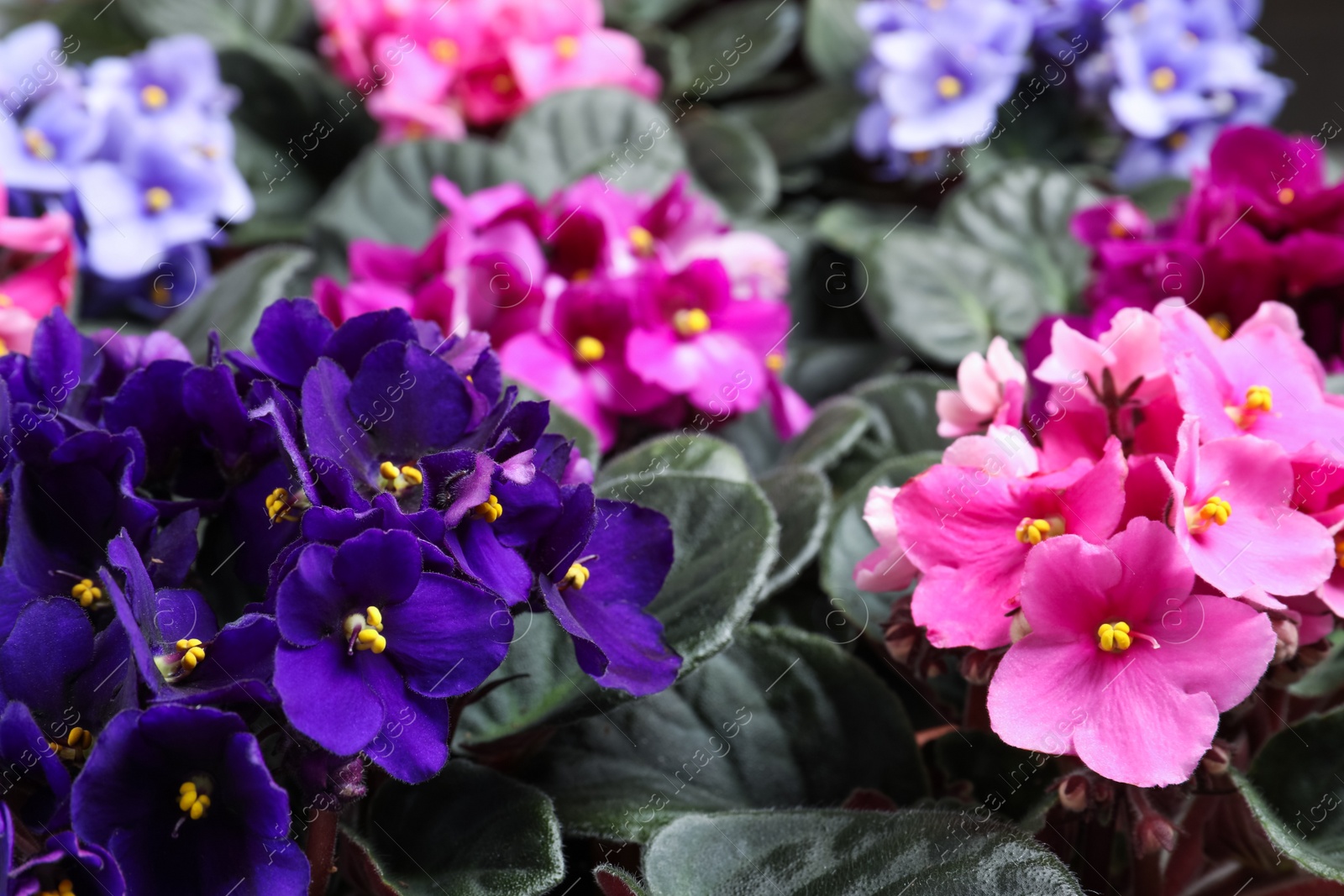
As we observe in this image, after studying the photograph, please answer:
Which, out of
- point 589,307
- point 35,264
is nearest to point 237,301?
point 35,264

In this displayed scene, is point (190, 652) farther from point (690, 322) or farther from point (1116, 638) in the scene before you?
point (690, 322)

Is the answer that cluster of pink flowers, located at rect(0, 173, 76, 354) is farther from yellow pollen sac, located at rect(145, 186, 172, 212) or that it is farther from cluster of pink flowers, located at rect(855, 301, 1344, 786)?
cluster of pink flowers, located at rect(855, 301, 1344, 786)

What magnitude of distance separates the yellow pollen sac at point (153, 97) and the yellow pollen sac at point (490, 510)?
84 centimetres

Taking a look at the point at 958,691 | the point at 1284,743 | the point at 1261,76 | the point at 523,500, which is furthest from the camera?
the point at 1261,76

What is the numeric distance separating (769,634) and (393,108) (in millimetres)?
825

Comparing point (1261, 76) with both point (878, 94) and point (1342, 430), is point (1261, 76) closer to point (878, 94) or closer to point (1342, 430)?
point (878, 94)

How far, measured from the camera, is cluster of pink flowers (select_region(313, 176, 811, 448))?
84 centimetres

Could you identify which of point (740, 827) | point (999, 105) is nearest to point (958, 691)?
point (740, 827)

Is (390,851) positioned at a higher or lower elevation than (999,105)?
higher

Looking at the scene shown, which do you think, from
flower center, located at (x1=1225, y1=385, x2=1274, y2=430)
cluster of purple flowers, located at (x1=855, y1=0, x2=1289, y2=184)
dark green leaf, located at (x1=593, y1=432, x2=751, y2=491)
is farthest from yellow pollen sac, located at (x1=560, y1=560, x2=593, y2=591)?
cluster of purple flowers, located at (x1=855, y1=0, x2=1289, y2=184)

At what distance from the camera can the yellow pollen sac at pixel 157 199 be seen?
3.44 feet

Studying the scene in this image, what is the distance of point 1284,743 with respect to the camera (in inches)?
23.8

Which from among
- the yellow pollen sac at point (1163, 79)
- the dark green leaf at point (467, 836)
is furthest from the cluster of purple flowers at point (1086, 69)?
the dark green leaf at point (467, 836)

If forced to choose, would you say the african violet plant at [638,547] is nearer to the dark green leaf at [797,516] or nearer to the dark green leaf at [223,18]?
the dark green leaf at [797,516]
